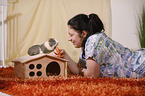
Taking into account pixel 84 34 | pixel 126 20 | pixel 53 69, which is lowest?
pixel 53 69

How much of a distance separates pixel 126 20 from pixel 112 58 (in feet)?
6.35

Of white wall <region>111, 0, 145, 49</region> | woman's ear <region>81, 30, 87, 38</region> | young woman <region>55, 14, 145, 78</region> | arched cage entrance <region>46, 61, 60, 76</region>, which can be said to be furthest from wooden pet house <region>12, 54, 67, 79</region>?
white wall <region>111, 0, 145, 49</region>

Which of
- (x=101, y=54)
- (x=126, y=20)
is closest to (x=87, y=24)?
(x=101, y=54)

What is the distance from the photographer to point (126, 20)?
9.74 feet

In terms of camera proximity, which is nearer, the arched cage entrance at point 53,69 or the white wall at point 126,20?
the arched cage entrance at point 53,69

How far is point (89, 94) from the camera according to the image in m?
0.81

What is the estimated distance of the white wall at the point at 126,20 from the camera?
2947 millimetres

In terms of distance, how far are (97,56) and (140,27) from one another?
77.6 inches

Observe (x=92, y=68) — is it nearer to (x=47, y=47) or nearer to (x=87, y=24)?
(x=87, y=24)

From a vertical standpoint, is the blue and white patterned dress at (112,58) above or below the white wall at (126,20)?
below

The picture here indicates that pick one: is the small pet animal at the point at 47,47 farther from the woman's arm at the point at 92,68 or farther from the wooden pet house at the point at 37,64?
the woman's arm at the point at 92,68

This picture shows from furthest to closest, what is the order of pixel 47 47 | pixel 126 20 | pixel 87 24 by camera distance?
pixel 126 20
pixel 47 47
pixel 87 24

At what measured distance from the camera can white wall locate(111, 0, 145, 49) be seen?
2947 mm

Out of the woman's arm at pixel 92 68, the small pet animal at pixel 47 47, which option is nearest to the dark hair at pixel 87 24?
the woman's arm at pixel 92 68
